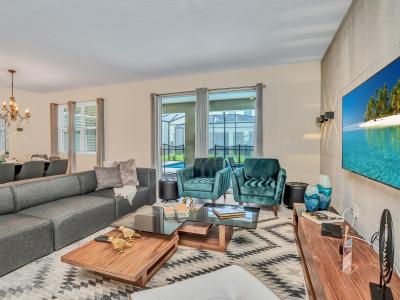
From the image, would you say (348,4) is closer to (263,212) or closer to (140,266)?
(263,212)

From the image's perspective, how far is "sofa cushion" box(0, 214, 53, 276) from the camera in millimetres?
1952

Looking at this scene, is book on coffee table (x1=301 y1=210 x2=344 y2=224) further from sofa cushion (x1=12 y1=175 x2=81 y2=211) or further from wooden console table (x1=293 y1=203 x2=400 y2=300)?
sofa cushion (x1=12 y1=175 x2=81 y2=211)

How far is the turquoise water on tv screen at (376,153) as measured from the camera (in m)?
1.34

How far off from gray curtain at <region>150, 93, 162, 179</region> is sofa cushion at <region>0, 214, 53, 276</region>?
302 cm

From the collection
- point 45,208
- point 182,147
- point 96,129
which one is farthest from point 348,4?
point 96,129

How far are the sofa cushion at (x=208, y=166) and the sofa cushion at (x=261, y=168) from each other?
51 centimetres

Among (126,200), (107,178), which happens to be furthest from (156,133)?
(126,200)

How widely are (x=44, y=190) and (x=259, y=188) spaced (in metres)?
2.91

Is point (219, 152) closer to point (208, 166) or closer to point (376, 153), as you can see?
point (208, 166)

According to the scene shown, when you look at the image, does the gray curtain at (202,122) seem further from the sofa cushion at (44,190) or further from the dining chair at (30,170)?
the dining chair at (30,170)

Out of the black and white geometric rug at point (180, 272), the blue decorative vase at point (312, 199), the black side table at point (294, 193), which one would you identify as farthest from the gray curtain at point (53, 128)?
the blue decorative vase at point (312, 199)

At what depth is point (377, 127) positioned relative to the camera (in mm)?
1550

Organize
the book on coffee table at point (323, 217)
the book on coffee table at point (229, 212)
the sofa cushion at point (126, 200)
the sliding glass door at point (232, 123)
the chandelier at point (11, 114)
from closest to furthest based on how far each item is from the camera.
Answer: the book on coffee table at point (323, 217) → the book on coffee table at point (229, 212) → the sofa cushion at point (126, 200) → the chandelier at point (11, 114) → the sliding glass door at point (232, 123)

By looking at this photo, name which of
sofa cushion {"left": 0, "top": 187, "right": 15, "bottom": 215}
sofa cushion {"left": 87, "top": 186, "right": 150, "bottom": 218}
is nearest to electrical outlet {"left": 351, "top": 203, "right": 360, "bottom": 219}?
sofa cushion {"left": 87, "top": 186, "right": 150, "bottom": 218}
